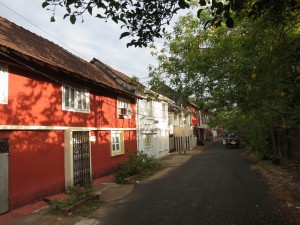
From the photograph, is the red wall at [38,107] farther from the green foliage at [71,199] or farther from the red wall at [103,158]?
the green foliage at [71,199]

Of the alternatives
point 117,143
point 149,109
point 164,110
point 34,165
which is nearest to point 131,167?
point 117,143

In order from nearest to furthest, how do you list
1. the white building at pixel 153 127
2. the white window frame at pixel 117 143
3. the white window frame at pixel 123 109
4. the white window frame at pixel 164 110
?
the white window frame at pixel 117 143 < the white window frame at pixel 123 109 < the white building at pixel 153 127 < the white window frame at pixel 164 110

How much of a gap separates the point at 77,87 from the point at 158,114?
49.3ft

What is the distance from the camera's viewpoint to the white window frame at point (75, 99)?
1286cm

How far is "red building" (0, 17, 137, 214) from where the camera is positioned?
375 inches

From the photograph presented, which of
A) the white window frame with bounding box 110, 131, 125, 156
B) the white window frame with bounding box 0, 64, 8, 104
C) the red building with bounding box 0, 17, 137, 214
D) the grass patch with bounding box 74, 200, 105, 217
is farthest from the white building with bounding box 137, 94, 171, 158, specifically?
the white window frame with bounding box 0, 64, 8, 104

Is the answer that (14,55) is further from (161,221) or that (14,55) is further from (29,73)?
(161,221)

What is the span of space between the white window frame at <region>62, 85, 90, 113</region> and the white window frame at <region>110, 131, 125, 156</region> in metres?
3.26

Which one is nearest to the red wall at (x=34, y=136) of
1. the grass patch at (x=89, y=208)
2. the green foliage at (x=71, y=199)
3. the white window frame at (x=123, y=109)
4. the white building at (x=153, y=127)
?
the green foliage at (x=71, y=199)

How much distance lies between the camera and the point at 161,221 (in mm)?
7750

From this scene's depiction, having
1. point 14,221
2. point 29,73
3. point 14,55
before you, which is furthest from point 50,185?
point 14,55

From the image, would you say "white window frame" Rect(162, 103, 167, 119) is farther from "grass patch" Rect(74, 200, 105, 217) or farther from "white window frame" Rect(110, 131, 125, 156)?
"grass patch" Rect(74, 200, 105, 217)

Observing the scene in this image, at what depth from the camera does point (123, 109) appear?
1812cm

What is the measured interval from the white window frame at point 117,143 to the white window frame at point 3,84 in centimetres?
802
